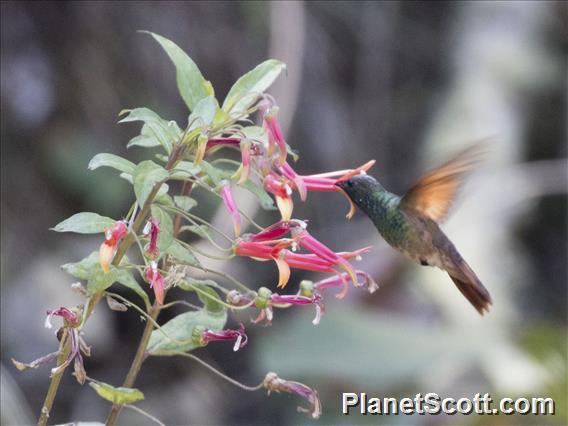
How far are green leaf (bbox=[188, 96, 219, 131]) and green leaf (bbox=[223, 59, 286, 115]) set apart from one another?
0.26 ft

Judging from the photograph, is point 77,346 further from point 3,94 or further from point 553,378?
point 3,94

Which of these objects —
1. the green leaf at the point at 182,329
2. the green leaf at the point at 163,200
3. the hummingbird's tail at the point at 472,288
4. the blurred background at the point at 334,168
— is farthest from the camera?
the blurred background at the point at 334,168

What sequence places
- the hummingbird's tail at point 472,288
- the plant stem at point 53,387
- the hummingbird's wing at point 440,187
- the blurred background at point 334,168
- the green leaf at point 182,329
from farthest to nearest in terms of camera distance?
the blurred background at point 334,168 → the hummingbird's tail at point 472,288 → the hummingbird's wing at point 440,187 → the green leaf at point 182,329 → the plant stem at point 53,387

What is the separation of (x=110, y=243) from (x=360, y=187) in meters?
0.64

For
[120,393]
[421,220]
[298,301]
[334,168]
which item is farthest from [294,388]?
[334,168]

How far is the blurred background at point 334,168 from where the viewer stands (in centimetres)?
294

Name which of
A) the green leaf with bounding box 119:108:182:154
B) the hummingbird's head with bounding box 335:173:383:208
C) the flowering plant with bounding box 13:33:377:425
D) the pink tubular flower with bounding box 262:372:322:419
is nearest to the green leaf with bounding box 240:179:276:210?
the flowering plant with bounding box 13:33:377:425

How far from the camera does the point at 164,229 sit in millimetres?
1021

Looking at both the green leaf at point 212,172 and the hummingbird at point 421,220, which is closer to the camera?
the green leaf at point 212,172

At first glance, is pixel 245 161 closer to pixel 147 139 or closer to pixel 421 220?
pixel 147 139

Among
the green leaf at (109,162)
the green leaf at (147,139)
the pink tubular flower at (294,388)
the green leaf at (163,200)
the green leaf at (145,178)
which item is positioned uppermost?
the green leaf at (147,139)

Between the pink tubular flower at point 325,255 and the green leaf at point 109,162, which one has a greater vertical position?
the green leaf at point 109,162

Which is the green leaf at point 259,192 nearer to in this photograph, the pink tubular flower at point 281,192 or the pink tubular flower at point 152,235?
the pink tubular flower at point 281,192

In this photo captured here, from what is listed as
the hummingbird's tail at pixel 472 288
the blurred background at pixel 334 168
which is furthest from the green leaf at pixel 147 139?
the blurred background at pixel 334 168
